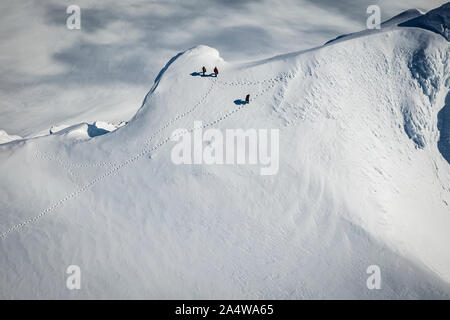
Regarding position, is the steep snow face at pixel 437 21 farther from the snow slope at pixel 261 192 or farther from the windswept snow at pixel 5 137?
the windswept snow at pixel 5 137

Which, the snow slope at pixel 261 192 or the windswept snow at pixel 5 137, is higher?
the windswept snow at pixel 5 137

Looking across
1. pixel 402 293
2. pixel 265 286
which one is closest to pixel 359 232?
pixel 402 293

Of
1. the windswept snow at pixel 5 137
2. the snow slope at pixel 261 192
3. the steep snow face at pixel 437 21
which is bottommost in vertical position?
the snow slope at pixel 261 192

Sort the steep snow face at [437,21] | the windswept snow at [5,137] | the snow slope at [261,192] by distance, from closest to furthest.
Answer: the snow slope at [261,192]
the steep snow face at [437,21]
the windswept snow at [5,137]

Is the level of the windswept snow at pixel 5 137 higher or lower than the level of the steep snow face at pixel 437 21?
lower

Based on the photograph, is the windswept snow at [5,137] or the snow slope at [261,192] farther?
the windswept snow at [5,137]

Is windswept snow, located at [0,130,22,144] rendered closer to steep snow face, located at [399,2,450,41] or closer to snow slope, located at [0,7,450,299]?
snow slope, located at [0,7,450,299]

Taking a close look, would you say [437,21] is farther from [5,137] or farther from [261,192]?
[5,137]

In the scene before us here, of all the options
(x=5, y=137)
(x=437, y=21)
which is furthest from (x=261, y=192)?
(x=5, y=137)

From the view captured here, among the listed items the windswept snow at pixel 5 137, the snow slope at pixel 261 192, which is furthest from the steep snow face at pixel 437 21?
the windswept snow at pixel 5 137

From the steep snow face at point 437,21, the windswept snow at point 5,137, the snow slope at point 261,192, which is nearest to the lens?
the snow slope at point 261,192
